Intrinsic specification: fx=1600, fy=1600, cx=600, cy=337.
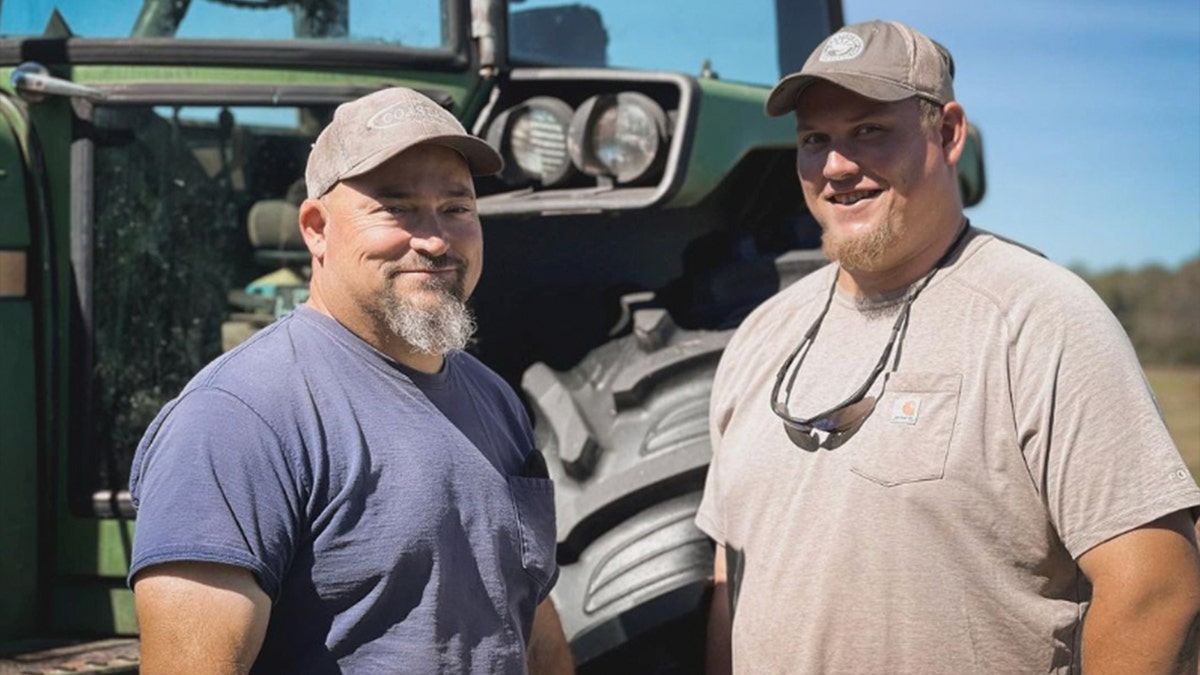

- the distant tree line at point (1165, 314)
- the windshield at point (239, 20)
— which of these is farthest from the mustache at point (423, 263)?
the distant tree line at point (1165, 314)

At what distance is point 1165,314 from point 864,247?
16.4 meters

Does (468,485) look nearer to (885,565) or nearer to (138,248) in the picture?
(885,565)

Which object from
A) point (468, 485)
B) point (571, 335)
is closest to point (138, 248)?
point (571, 335)

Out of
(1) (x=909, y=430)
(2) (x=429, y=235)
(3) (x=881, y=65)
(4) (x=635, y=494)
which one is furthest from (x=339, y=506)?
(4) (x=635, y=494)

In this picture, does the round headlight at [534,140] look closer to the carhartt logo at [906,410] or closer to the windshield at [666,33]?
the windshield at [666,33]

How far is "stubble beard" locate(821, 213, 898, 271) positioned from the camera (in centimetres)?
241

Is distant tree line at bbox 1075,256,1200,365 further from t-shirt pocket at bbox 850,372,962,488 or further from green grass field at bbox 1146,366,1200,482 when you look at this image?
t-shirt pocket at bbox 850,372,962,488

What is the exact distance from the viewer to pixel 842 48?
2.51m

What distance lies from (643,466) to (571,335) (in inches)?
24.6

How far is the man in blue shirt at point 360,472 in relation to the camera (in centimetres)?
197

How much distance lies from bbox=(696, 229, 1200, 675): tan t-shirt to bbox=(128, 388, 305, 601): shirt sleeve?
0.79 meters

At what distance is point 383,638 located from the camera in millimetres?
2102

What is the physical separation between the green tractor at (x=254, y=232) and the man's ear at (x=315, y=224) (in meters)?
1.12

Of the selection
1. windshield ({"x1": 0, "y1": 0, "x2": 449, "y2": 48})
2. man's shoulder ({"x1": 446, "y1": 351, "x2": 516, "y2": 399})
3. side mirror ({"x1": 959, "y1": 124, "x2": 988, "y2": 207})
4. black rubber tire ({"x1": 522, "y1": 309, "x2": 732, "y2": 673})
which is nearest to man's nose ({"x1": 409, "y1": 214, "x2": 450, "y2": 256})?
man's shoulder ({"x1": 446, "y1": 351, "x2": 516, "y2": 399})
